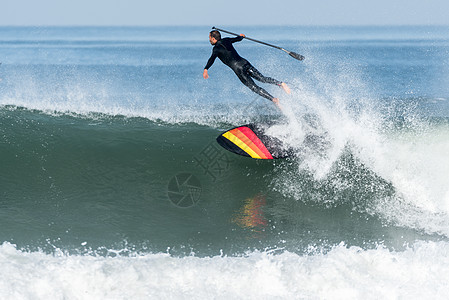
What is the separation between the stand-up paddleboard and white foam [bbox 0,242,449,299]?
256 centimetres

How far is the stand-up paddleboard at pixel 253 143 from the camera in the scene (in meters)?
7.00

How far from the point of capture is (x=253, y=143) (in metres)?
7.12

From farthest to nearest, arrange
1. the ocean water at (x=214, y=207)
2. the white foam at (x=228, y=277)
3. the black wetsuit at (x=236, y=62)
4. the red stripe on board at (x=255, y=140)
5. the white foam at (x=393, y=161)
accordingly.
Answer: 1. the black wetsuit at (x=236, y=62)
2. the red stripe on board at (x=255, y=140)
3. the white foam at (x=393, y=161)
4. the ocean water at (x=214, y=207)
5. the white foam at (x=228, y=277)

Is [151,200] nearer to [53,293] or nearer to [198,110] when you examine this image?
[53,293]

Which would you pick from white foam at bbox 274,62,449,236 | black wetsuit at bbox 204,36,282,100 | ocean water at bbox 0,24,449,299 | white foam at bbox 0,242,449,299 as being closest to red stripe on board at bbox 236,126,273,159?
ocean water at bbox 0,24,449,299

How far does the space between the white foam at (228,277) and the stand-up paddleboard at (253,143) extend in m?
2.56

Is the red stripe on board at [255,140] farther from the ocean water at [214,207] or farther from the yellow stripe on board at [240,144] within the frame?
the ocean water at [214,207]

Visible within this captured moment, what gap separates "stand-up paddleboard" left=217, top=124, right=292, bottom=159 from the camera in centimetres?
700

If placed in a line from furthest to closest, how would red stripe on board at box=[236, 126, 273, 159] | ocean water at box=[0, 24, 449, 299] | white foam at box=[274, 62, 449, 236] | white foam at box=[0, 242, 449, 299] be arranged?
red stripe on board at box=[236, 126, 273, 159] → white foam at box=[274, 62, 449, 236] → ocean water at box=[0, 24, 449, 299] → white foam at box=[0, 242, 449, 299]

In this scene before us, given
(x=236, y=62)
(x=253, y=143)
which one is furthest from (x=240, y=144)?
(x=236, y=62)

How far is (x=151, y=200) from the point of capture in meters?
6.32

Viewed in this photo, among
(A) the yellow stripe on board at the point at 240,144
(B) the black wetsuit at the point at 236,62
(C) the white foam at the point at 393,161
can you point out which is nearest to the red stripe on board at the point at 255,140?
(A) the yellow stripe on board at the point at 240,144

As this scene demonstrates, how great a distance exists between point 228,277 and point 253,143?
3.11m

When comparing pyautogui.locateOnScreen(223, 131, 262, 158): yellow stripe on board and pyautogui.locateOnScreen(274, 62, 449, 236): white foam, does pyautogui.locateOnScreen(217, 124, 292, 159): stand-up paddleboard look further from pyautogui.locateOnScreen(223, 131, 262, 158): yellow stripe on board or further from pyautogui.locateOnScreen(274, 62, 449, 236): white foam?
pyautogui.locateOnScreen(274, 62, 449, 236): white foam
